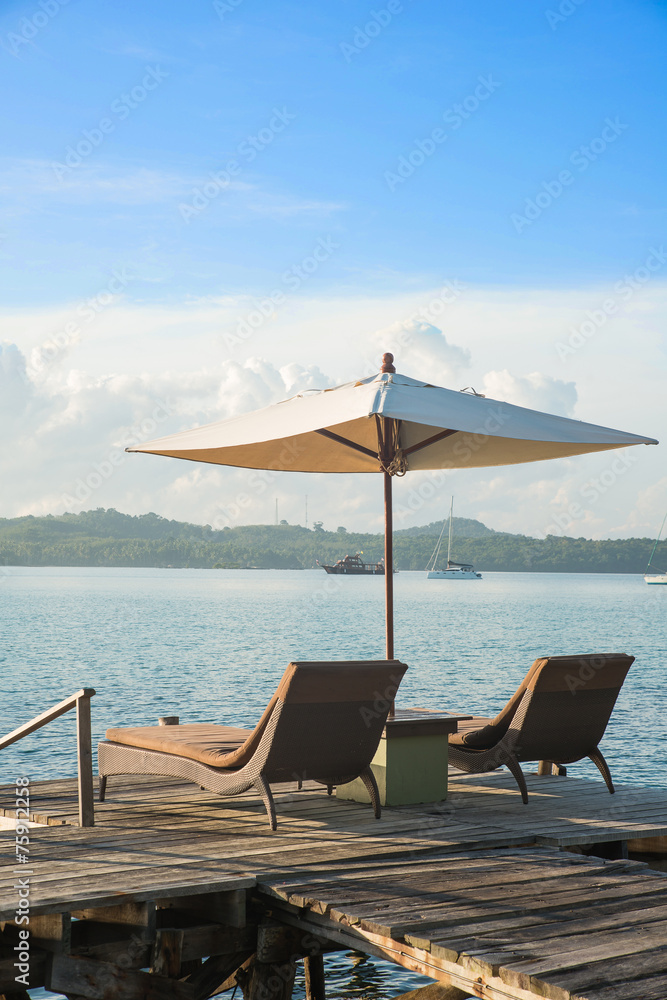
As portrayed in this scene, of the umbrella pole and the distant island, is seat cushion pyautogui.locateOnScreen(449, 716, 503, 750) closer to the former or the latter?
the umbrella pole

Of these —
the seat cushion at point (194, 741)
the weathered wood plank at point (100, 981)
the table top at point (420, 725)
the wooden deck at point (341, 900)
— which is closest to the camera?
the wooden deck at point (341, 900)

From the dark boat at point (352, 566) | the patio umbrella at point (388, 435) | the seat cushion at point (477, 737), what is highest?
the patio umbrella at point (388, 435)

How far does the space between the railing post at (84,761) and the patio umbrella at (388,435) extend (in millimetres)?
1708

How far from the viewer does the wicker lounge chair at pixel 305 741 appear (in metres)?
4.78

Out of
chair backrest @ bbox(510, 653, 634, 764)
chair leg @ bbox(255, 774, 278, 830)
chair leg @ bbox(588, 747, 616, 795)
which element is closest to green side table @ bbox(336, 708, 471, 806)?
chair backrest @ bbox(510, 653, 634, 764)

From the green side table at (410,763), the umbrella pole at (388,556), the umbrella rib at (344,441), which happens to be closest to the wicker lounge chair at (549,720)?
the green side table at (410,763)

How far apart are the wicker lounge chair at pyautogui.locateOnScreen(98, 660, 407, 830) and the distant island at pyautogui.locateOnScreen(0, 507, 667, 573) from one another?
6780 centimetres

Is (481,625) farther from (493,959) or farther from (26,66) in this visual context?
(493,959)

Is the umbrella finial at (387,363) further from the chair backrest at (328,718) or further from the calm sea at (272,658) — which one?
the calm sea at (272,658)

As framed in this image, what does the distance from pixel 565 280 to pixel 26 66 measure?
27.7ft

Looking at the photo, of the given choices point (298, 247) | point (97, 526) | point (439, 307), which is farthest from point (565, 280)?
point (97, 526)

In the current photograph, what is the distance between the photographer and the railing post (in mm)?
4781

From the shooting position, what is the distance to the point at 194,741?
209 inches

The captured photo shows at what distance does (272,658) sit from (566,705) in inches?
1208
